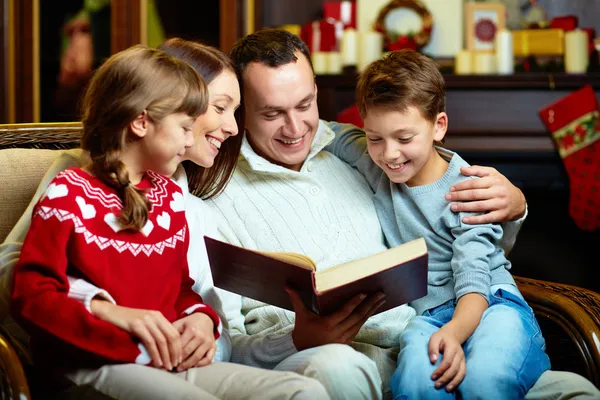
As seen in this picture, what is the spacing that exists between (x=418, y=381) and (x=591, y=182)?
231 centimetres

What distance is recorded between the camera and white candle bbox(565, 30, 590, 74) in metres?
3.76

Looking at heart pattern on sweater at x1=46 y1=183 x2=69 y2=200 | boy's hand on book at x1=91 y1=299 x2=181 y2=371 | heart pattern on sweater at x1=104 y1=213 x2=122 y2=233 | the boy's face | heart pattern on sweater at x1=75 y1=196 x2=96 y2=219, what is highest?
the boy's face

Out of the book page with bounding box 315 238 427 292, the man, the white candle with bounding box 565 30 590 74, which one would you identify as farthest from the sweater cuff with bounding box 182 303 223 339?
the white candle with bounding box 565 30 590 74

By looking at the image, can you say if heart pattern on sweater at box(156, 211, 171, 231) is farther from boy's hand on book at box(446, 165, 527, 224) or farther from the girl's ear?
boy's hand on book at box(446, 165, 527, 224)

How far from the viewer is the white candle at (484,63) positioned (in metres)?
3.86

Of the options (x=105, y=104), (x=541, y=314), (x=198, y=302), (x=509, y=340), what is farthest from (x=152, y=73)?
(x=541, y=314)

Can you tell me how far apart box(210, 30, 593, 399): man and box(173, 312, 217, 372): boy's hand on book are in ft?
0.69

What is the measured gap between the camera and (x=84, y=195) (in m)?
1.46

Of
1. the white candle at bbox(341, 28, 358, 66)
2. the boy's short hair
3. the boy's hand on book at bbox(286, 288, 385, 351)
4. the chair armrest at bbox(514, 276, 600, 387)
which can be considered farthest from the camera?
the white candle at bbox(341, 28, 358, 66)

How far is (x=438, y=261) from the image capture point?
194cm

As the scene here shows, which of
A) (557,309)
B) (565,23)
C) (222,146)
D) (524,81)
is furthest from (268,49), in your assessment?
(565,23)

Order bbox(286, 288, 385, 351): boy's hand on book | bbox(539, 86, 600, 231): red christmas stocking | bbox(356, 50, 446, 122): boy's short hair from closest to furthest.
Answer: bbox(286, 288, 385, 351): boy's hand on book, bbox(356, 50, 446, 122): boy's short hair, bbox(539, 86, 600, 231): red christmas stocking

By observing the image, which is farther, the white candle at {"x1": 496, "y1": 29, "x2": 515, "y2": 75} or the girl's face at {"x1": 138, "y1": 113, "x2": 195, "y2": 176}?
the white candle at {"x1": 496, "y1": 29, "x2": 515, "y2": 75}

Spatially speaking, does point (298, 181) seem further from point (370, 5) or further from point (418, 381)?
point (370, 5)
